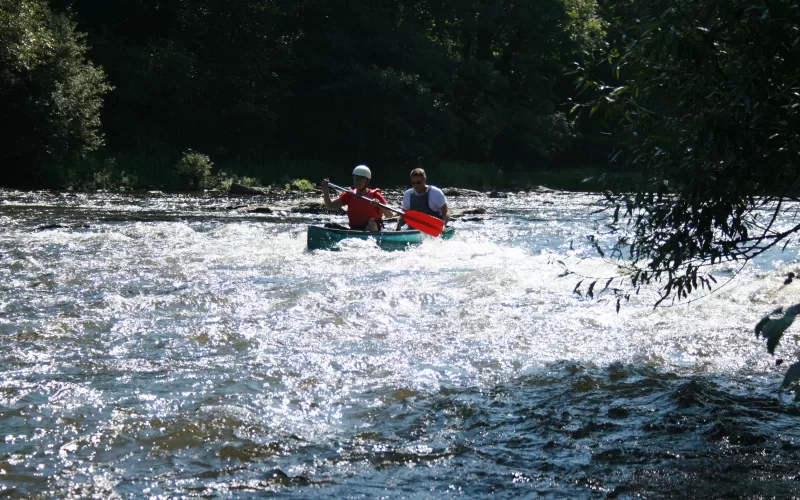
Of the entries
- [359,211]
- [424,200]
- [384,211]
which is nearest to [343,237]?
[359,211]

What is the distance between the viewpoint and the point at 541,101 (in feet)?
137

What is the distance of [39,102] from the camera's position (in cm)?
2312

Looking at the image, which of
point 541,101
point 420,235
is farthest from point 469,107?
point 420,235

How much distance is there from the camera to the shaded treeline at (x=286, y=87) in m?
24.2

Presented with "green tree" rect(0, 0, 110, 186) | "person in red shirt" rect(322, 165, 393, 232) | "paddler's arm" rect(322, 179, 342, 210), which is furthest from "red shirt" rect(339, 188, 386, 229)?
"green tree" rect(0, 0, 110, 186)

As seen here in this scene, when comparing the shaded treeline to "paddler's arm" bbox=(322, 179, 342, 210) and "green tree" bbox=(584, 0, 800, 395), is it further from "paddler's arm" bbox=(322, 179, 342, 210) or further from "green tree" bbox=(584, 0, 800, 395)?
"green tree" bbox=(584, 0, 800, 395)

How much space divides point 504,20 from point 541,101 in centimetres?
463

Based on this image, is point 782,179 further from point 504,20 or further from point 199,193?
point 504,20

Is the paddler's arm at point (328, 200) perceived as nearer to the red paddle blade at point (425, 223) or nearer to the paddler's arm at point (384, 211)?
the paddler's arm at point (384, 211)

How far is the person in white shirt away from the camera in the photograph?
12953 millimetres

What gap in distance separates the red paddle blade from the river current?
2.76 meters

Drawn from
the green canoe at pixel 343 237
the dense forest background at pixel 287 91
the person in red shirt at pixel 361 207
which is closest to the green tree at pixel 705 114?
the green canoe at pixel 343 237

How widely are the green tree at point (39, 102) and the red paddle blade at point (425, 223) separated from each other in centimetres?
1490

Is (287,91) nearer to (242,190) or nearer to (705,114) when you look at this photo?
(242,190)
